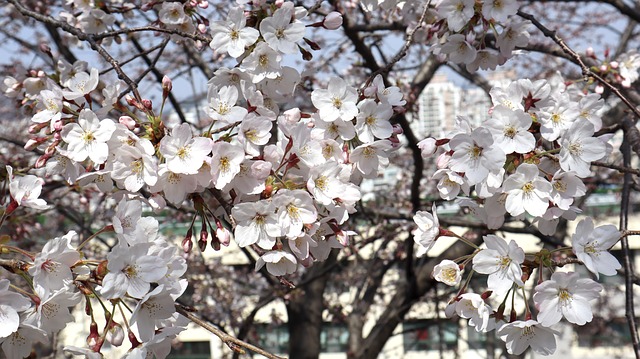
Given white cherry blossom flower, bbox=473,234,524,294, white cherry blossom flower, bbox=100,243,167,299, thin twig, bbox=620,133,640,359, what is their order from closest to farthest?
white cherry blossom flower, bbox=100,243,167,299, white cherry blossom flower, bbox=473,234,524,294, thin twig, bbox=620,133,640,359

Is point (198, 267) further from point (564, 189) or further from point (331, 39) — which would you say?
point (564, 189)

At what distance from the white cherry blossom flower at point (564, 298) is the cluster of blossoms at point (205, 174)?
1.43 feet

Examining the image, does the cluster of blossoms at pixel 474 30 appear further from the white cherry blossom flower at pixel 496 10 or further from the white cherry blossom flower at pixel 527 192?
the white cherry blossom flower at pixel 527 192

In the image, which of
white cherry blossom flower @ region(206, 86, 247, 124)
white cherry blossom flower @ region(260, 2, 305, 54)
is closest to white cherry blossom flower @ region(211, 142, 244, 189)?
white cherry blossom flower @ region(206, 86, 247, 124)

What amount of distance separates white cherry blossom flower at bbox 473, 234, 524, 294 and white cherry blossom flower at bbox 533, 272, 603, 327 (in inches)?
2.7

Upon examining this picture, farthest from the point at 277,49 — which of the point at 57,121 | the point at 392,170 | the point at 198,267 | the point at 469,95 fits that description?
the point at 469,95

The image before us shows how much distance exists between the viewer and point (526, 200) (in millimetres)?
1512

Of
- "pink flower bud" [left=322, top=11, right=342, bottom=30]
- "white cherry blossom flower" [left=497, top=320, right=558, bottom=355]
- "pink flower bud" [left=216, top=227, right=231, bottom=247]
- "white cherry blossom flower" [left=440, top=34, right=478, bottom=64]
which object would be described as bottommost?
"white cherry blossom flower" [left=497, top=320, right=558, bottom=355]

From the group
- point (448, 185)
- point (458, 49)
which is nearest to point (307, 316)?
point (458, 49)

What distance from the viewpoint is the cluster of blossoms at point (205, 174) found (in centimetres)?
140

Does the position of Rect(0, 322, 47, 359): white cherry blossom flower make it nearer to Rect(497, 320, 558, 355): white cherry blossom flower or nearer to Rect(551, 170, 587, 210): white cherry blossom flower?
Rect(497, 320, 558, 355): white cherry blossom flower

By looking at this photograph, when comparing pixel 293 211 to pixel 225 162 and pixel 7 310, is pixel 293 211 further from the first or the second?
pixel 7 310

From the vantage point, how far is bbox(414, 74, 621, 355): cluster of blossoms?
1479 mm

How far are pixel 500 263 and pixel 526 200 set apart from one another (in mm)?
149
